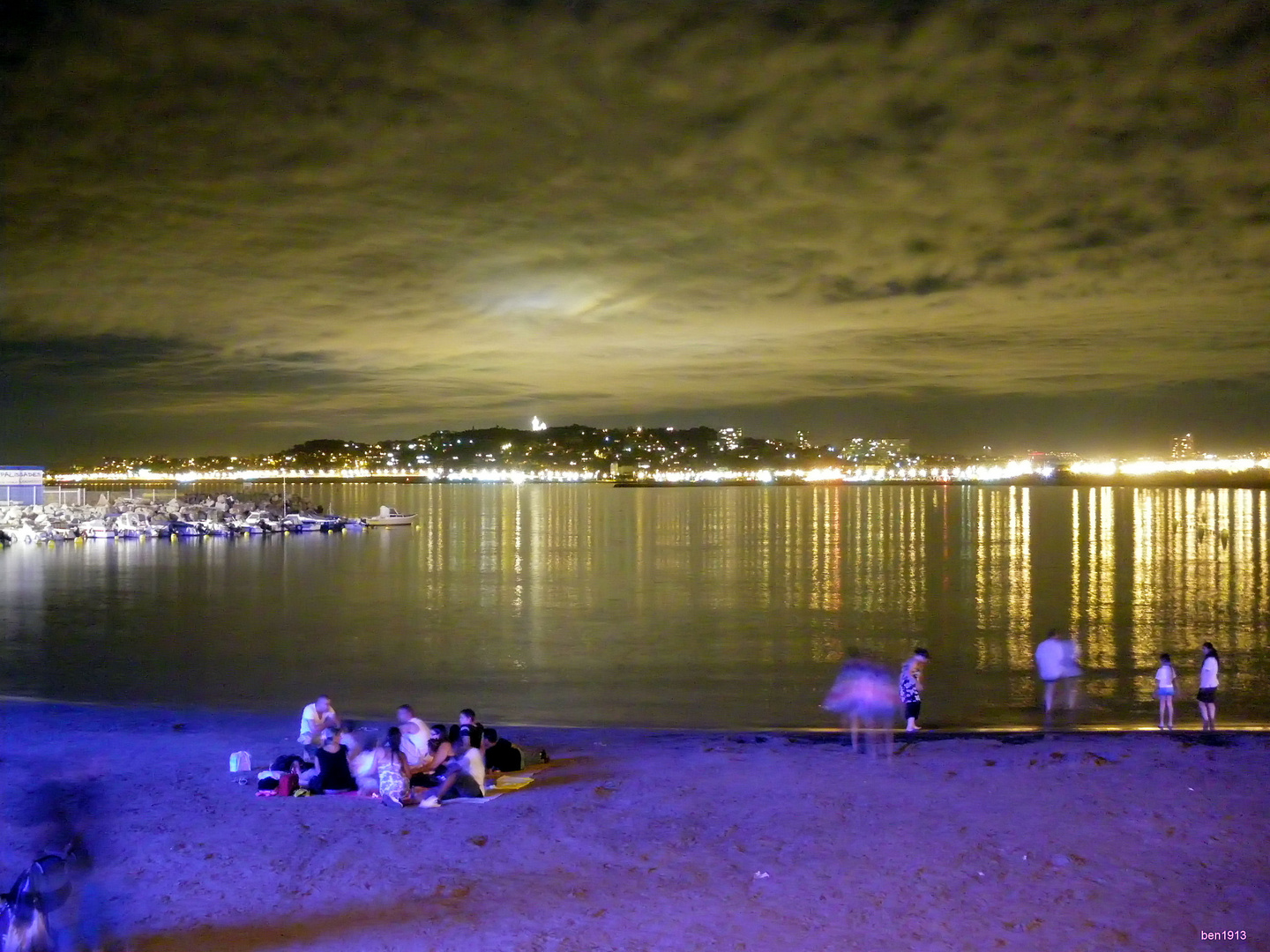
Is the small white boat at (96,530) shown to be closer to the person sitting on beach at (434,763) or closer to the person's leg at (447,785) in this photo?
the person sitting on beach at (434,763)

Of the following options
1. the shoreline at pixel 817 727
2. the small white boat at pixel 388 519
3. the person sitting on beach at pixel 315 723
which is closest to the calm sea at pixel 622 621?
the shoreline at pixel 817 727

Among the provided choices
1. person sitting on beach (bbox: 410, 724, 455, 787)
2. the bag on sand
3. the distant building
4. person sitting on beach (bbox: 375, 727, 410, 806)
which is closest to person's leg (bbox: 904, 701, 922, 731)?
person sitting on beach (bbox: 410, 724, 455, 787)

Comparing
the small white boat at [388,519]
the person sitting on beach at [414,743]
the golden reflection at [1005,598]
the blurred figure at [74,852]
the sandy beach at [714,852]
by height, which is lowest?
the golden reflection at [1005,598]

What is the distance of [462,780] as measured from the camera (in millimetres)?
8578

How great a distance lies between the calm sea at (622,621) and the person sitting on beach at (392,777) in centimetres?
615

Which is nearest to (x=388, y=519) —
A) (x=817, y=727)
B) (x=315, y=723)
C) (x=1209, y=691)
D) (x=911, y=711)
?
(x=817, y=727)

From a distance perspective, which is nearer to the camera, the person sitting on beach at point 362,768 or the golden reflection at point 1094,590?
the person sitting on beach at point 362,768

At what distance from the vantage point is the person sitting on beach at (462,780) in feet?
28.0

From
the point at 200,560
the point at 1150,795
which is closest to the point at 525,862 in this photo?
the point at 1150,795

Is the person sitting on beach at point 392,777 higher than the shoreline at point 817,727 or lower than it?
higher

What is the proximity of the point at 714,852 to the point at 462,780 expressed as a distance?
2.32 meters

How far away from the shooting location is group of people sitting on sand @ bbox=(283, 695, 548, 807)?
848 centimetres

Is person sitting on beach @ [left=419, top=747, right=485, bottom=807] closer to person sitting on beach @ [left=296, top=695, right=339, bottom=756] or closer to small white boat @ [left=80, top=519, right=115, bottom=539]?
person sitting on beach @ [left=296, top=695, right=339, bottom=756]

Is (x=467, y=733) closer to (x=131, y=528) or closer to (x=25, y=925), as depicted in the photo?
(x=25, y=925)
